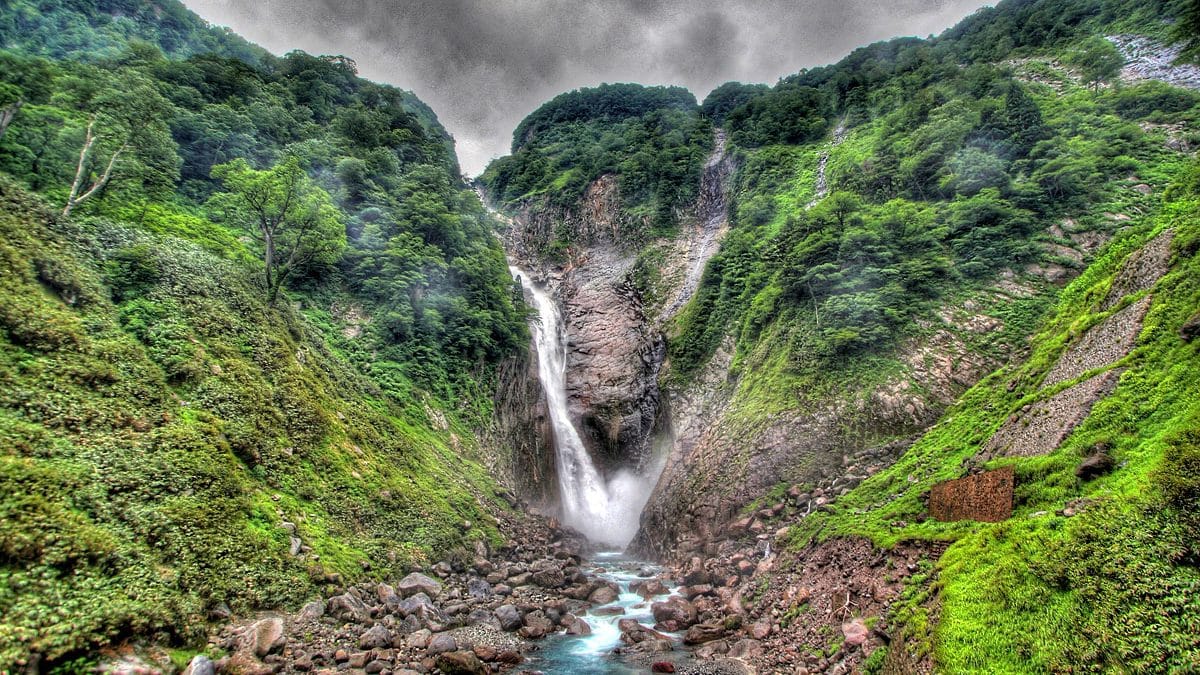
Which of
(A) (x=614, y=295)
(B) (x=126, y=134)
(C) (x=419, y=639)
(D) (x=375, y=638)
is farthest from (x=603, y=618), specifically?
(A) (x=614, y=295)

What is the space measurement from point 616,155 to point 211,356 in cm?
5138

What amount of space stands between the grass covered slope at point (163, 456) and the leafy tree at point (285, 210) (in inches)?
71.2

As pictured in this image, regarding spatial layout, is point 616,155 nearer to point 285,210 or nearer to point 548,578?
point 285,210

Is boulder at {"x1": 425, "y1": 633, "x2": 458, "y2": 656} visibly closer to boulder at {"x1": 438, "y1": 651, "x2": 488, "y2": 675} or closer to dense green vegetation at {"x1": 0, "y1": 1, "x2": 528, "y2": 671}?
boulder at {"x1": 438, "y1": 651, "x2": 488, "y2": 675}

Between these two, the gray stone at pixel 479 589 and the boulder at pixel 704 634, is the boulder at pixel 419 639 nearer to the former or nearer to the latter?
the gray stone at pixel 479 589

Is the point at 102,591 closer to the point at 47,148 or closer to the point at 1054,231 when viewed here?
the point at 47,148

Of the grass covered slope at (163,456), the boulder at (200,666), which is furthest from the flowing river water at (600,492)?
the boulder at (200,666)

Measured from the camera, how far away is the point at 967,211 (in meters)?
23.2

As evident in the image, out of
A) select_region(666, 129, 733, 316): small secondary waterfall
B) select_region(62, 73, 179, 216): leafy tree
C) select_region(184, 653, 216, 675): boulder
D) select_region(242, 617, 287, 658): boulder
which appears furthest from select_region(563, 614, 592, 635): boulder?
select_region(666, 129, 733, 316): small secondary waterfall

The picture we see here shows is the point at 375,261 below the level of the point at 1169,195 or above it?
above

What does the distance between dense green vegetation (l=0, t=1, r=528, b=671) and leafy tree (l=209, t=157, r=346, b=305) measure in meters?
0.11

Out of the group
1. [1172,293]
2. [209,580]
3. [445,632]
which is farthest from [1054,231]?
[209,580]

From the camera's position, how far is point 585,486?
36781 mm

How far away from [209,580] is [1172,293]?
19224mm
